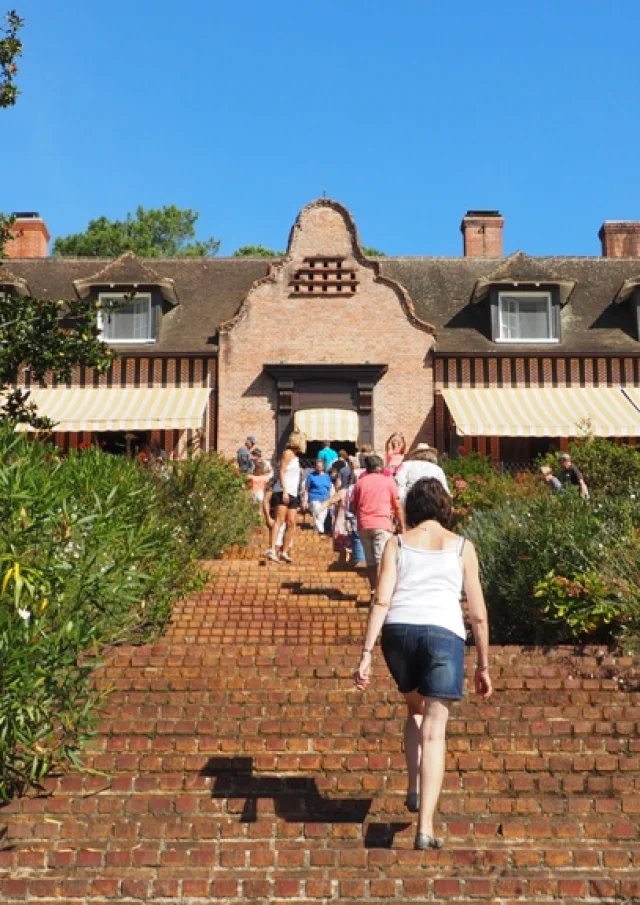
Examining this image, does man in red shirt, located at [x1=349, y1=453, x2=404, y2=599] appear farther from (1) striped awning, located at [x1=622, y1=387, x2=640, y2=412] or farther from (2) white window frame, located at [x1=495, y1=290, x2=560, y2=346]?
(2) white window frame, located at [x1=495, y1=290, x2=560, y2=346]

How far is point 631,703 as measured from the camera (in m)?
7.65

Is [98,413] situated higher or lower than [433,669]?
higher

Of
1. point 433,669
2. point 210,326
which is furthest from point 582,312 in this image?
point 433,669

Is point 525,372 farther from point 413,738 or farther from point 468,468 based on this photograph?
point 413,738

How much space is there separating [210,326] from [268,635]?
17215mm

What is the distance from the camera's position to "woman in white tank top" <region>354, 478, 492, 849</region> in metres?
5.40

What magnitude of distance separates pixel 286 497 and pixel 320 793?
8415mm

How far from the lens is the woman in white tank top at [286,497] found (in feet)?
47.0

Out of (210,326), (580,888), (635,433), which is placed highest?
(210,326)

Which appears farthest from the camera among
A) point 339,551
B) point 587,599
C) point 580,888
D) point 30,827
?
point 339,551

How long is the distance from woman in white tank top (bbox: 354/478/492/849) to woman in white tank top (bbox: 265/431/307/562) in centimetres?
835

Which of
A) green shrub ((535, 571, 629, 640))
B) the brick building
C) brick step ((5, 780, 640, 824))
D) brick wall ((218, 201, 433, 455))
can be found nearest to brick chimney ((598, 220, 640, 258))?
the brick building

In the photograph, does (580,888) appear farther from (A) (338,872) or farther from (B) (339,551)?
(B) (339,551)

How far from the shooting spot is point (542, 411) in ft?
81.6
